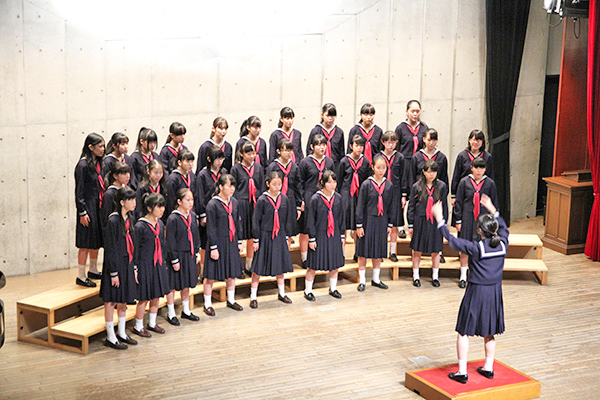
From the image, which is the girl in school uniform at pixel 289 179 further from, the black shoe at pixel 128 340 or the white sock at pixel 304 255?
the black shoe at pixel 128 340

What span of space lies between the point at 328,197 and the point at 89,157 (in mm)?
2356

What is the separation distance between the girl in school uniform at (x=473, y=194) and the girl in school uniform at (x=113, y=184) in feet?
11.6

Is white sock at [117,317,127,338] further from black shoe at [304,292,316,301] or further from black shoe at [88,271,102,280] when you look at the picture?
black shoe at [304,292,316,301]

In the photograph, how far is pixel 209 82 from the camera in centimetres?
959

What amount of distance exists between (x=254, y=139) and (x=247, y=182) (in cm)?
61

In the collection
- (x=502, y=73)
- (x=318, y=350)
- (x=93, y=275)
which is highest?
(x=502, y=73)

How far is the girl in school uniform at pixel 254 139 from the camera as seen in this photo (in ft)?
27.6

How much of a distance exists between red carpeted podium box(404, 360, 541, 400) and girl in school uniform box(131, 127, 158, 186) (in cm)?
341

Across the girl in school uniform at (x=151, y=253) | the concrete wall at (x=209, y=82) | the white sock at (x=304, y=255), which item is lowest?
the white sock at (x=304, y=255)

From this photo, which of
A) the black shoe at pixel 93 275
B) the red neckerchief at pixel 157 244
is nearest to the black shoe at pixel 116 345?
the red neckerchief at pixel 157 244

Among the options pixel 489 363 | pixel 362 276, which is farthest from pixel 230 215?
pixel 489 363

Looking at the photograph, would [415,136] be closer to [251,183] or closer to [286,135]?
[286,135]

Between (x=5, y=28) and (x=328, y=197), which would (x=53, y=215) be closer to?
(x=5, y=28)

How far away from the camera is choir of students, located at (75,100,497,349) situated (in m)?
6.89
